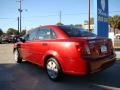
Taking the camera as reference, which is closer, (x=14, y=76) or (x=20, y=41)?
(x=14, y=76)

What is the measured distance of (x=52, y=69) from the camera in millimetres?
6246

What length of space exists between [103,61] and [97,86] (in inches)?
26.3

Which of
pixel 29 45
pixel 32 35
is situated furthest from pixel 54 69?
pixel 32 35

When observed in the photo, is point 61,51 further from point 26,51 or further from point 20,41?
point 20,41

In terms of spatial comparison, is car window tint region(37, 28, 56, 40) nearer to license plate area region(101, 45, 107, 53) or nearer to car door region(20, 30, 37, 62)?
car door region(20, 30, 37, 62)

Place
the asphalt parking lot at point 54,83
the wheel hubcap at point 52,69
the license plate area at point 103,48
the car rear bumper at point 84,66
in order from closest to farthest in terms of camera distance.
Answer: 1. the car rear bumper at point 84,66
2. the asphalt parking lot at point 54,83
3. the license plate area at point 103,48
4. the wheel hubcap at point 52,69

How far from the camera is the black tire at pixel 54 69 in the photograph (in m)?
6.02

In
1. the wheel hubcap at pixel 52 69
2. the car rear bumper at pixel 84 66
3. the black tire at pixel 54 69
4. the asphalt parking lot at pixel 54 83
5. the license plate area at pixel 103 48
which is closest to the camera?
the car rear bumper at pixel 84 66

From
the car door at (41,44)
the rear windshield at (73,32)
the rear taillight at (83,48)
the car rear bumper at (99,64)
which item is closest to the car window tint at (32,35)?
the car door at (41,44)

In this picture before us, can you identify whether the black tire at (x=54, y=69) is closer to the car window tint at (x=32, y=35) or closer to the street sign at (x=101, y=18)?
the car window tint at (x=32, y=35)

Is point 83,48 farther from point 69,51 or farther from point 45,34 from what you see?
point 45,34

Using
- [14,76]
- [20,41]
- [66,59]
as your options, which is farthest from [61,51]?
[20,41]

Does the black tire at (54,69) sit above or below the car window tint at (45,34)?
below

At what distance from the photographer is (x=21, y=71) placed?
25.5ft
